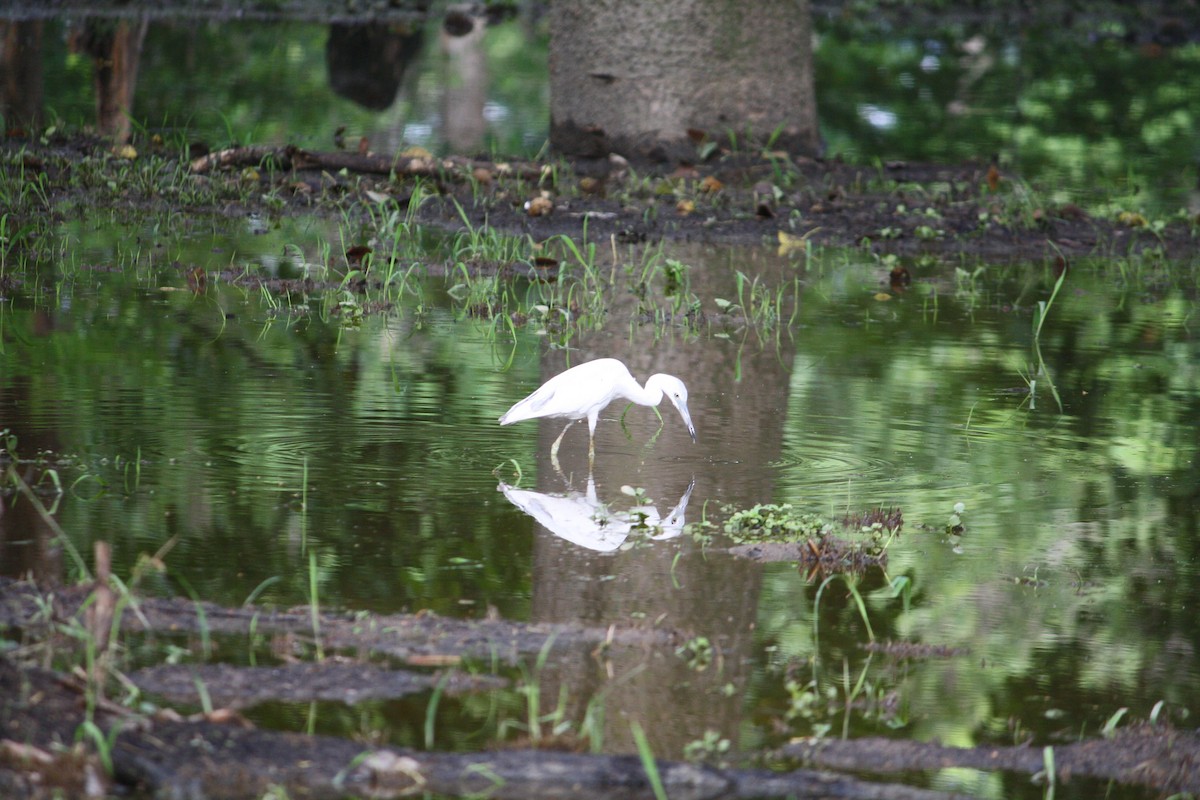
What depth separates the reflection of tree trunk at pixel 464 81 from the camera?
15.6 metres

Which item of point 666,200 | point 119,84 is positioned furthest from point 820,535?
point 119,84

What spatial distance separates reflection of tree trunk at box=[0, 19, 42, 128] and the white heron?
25.3ft

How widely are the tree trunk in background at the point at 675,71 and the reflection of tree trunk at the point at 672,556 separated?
465cm

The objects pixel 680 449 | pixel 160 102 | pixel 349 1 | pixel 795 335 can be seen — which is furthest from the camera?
pixel 349 1

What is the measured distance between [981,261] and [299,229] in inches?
174

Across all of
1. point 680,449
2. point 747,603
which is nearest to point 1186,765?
point 747,603

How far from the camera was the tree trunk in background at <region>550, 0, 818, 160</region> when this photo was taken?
41.8 feet

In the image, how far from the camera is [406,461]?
6.17 m

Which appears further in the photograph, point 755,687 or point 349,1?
point 349,1

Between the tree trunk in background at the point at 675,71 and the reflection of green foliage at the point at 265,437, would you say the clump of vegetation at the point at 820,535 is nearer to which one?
the reflection of green foliage at the point at 265,437

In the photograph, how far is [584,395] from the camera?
6480 millimetres

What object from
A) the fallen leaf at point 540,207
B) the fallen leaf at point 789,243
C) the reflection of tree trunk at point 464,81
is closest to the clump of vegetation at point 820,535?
the fallen leaf at point 789,243

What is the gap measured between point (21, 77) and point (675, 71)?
6856 mm

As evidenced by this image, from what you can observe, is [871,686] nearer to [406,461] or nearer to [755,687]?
[755,687]
